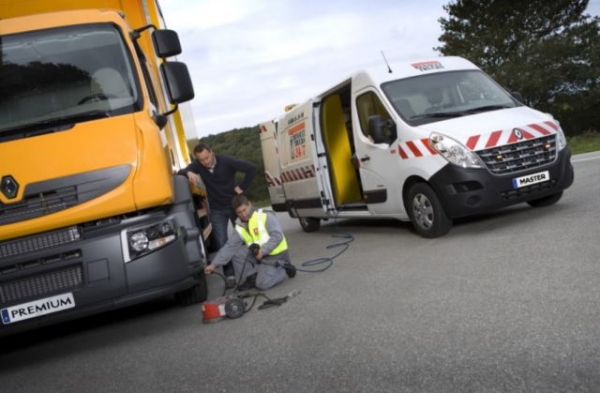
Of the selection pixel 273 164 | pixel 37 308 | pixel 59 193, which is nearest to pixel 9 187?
pixel 59 193

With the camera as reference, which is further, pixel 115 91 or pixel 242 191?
pixel 242 191

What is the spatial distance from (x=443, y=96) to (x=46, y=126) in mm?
4869

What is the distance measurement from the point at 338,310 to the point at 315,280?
1.53 meters

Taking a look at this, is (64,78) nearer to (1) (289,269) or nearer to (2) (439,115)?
(1) (289,269)

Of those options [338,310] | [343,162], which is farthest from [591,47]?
[338,310]

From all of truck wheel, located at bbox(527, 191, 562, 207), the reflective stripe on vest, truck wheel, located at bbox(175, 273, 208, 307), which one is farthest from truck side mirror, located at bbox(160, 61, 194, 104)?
truck wheel, located at bbox(527, 191, 562, 207)

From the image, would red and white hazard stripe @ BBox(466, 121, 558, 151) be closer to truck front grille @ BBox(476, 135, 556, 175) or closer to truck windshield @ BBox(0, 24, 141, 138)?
truck front grille @ BBox(476, 135, 556, 175)

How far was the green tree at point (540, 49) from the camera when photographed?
33125 mm

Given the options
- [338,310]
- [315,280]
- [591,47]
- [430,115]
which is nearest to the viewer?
[338,310]

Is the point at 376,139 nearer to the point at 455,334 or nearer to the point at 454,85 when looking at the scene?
the point at 454,85

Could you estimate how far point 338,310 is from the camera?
514 centimetres

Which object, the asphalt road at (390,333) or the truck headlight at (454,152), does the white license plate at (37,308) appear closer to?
the asphalt road at (390,333)

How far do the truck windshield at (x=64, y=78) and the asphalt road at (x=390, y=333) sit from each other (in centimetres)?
200

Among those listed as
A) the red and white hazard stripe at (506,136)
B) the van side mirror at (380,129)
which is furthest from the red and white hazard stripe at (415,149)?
the red and white hazard stripe at (506,136)
